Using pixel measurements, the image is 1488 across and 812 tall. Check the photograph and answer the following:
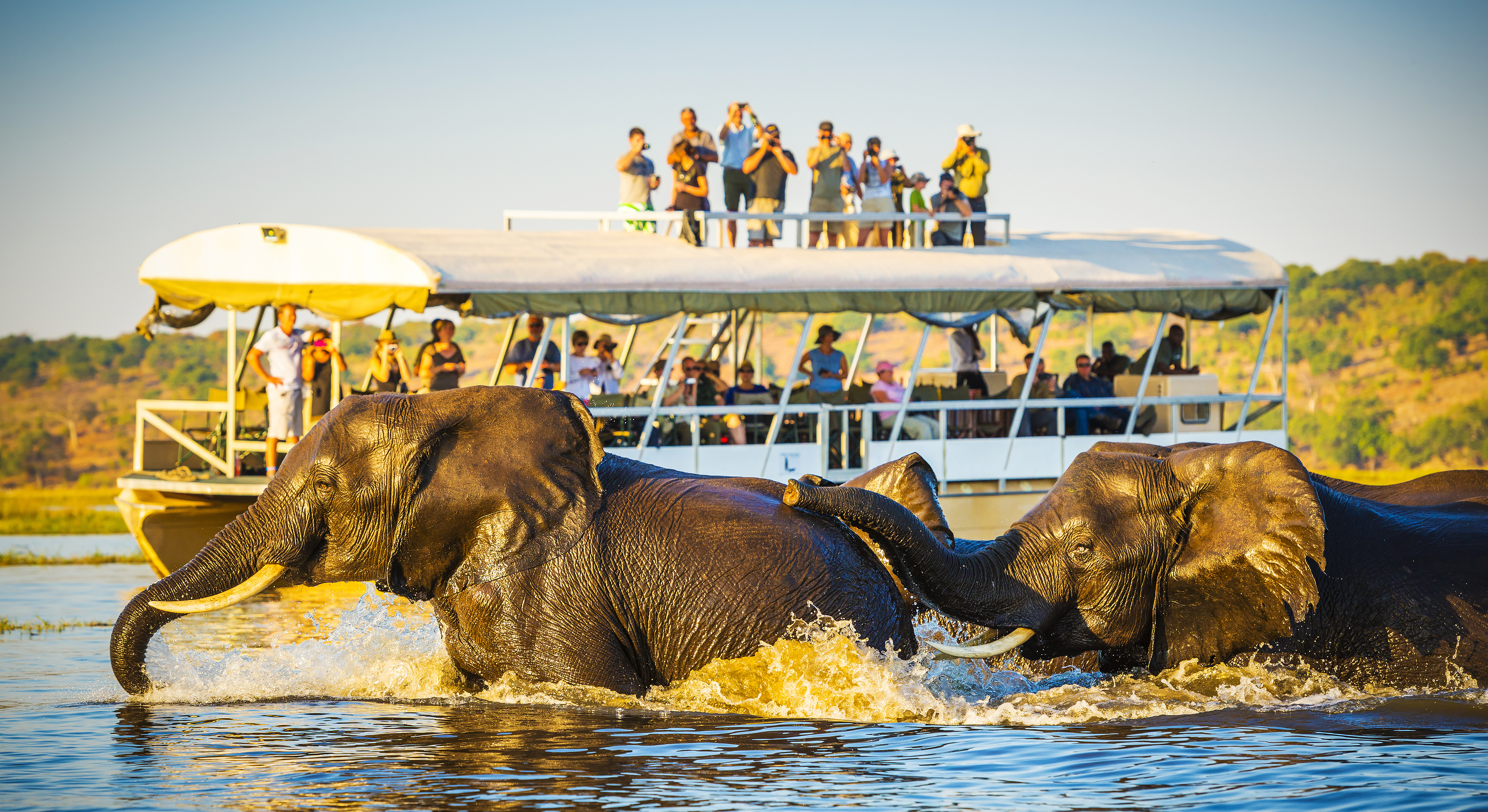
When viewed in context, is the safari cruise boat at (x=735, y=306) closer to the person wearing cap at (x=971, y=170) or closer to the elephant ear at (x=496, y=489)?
the person wearing cap at (x=971, y=170)

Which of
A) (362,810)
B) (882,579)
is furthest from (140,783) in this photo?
(882,579)

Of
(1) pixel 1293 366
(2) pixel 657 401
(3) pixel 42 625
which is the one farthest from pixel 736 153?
(1) pixel 1293 366

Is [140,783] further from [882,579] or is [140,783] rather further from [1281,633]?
[1281,633]

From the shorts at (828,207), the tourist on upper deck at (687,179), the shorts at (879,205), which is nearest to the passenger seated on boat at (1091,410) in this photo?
the shorts at (879,205)

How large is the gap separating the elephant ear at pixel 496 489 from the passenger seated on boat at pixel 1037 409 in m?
11.2

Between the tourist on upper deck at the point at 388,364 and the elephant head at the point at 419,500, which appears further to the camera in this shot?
the tourist on upper deck at the point at 388,364

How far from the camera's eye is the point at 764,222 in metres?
17.9

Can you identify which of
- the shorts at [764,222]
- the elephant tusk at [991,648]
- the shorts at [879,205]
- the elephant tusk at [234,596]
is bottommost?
the elephant tusk at [991,648]

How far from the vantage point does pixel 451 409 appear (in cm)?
680

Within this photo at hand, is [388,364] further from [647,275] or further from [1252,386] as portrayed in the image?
[1252,386]

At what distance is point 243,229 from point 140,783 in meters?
10.4

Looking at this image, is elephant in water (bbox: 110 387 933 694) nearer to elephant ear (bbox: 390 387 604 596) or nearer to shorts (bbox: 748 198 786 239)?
elephant ear (bbox: 390 387 604 596)

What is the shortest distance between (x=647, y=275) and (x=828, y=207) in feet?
12.6

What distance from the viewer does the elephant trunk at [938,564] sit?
6.37 metres
